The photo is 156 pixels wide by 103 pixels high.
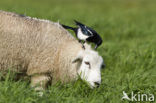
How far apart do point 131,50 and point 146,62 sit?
0.73 meters

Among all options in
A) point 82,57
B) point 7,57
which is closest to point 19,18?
point 7,57

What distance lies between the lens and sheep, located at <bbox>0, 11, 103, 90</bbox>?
182 inches

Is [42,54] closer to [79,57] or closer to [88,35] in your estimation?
[79,57]

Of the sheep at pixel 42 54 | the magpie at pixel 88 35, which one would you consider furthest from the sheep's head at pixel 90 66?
the magpie at pixel 88 35

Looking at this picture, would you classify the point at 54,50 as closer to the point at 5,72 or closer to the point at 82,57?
the point at 82,57

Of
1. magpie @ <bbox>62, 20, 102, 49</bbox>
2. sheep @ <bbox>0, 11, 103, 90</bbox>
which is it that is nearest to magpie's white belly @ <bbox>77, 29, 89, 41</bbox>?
magpie @ <bbox>62, 20, 102, 49</bbox>

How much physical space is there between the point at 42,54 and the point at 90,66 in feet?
2.32

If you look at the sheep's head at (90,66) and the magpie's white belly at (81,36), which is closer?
the sheep's head at (90,66)

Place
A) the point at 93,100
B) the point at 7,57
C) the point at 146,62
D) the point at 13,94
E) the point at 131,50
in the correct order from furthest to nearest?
the point at 131,50
the point at 146,62
the point at 7,57
the point at 93,100
the point at 13,94

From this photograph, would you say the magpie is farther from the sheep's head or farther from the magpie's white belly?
the sheep's head

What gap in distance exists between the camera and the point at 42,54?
4.74 meters

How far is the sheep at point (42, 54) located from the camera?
4621 millimetres

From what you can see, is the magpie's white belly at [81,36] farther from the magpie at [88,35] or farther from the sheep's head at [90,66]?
the sheep's head at [90,66]

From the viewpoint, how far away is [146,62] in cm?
697
